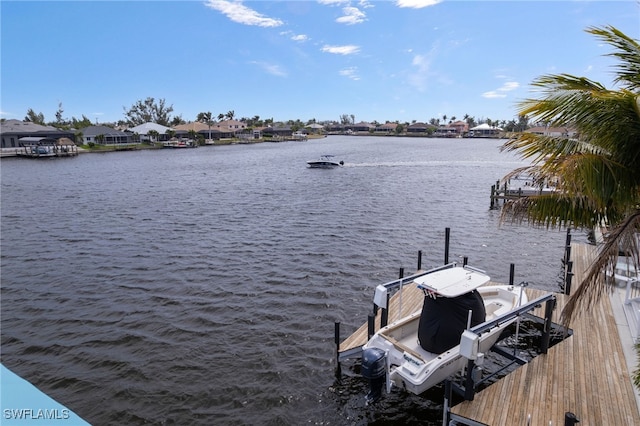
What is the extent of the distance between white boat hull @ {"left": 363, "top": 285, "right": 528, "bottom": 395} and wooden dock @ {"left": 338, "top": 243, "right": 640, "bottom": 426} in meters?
0.93

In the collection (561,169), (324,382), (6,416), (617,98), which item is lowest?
(324,382)

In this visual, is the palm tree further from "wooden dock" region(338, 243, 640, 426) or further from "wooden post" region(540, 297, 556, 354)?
"wooden post" region(540, 297, 556, 354)

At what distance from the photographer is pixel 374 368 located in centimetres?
923

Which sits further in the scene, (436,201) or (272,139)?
(272,139)

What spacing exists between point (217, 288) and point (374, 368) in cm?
997

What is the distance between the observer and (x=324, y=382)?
11172 mm

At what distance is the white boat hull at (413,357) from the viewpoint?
897 centimetres

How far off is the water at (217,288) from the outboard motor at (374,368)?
909mm

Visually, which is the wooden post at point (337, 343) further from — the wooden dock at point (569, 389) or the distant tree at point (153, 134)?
the distant tree at point (153, 134)

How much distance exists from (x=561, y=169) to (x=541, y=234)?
2253 cm

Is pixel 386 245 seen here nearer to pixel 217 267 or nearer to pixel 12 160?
pixel 217 267

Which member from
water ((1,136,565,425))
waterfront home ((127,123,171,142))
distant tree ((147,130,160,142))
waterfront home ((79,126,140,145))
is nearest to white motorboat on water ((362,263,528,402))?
water ((1,136,565,425))

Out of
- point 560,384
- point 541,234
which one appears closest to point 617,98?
point 560,384
